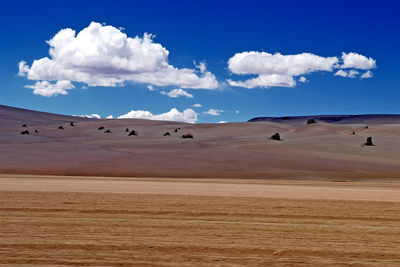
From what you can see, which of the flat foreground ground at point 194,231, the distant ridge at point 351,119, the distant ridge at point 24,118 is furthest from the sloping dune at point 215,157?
the distant ridge at point 351,119

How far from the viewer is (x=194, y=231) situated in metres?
A: 10.8

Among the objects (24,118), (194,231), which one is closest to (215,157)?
(194,231)

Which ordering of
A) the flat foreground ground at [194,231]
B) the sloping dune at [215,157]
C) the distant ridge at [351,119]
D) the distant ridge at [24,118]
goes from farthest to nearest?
the distant ridge at [351,119], the distant ridge at [24,118], the sloping dune at [215,157], the flat foreground ground at [194,231]

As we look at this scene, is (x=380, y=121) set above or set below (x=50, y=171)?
above

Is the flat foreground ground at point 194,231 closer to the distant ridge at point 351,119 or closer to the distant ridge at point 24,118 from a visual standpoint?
the distant ridge at point 24,118

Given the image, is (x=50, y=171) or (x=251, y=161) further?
(x=251, y=161)

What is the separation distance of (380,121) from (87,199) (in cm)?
16666

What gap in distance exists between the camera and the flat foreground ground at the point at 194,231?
27.7 feet

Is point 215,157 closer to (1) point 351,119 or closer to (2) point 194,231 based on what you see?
(2) point 194,231

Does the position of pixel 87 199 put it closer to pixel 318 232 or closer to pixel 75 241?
pixel 75 241

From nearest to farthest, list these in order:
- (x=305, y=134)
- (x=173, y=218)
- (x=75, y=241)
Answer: (x=75, y=241) < (x=173, y=218) < (x=305, y=134)

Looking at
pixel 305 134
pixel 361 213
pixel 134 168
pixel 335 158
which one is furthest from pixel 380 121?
pixel 361 213

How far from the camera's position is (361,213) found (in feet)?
45.5

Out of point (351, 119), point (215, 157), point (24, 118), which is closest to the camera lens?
point (215, 157)
